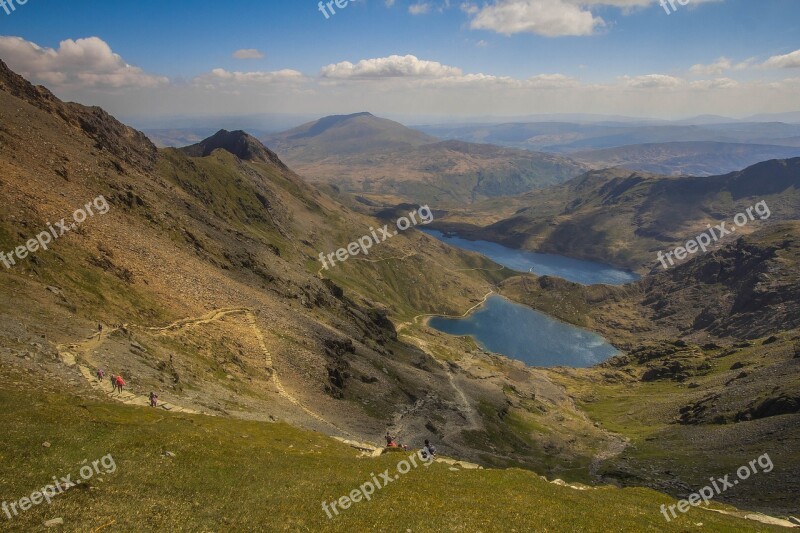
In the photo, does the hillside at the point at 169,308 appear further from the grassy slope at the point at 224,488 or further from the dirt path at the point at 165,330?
the grassy slope at the point at 224,488

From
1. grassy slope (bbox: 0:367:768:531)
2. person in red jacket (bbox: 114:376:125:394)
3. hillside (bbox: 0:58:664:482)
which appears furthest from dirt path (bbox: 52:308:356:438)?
grassy slope (bbox: 0:367:768:531)

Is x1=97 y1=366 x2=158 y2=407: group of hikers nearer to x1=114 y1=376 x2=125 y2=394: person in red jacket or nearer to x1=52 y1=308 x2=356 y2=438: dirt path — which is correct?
x1=114 y1=376 x2=125 y2=394: person in red jacket

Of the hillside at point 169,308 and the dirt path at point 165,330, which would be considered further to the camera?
the hillside at point 169,308

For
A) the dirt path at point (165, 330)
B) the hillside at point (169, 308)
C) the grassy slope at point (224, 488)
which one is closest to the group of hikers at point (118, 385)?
the dirt path at point (165, 330)

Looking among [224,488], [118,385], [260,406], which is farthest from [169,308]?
[224,488]

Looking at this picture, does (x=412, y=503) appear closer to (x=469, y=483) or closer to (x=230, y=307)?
(x=469, y=483)

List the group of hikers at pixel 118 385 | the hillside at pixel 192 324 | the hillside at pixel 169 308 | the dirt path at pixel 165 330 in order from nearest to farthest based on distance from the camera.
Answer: the group of hikers at pixel 118 385
the dirt path at pixel 165 330
the hillside at pixel 192 324
the hillside at pixel 169 308

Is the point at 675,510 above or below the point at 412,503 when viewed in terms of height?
below

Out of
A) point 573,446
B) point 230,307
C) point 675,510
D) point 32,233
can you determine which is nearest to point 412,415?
point 230,307
